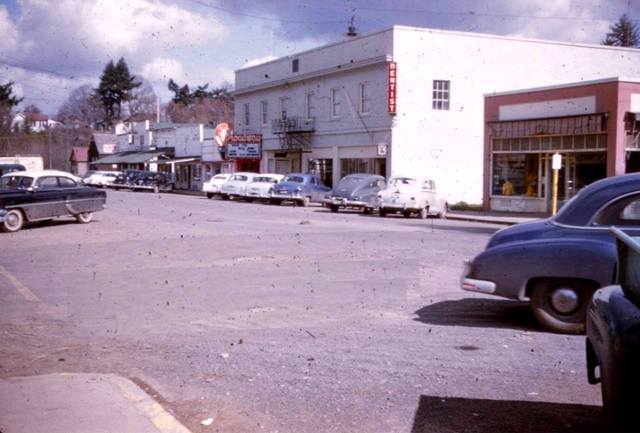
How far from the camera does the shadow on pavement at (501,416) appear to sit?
507 cm

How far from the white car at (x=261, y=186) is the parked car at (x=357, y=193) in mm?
7639

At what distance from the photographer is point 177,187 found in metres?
66.2

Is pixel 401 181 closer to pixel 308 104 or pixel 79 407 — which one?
pixel 308 104

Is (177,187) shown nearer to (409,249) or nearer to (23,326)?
(409,249)

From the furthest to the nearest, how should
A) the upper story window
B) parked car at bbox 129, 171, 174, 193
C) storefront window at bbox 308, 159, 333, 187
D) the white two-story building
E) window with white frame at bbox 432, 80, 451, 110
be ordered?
parked car at bbox 129, 171, 174, 193
the upper story window
storefront window at bbox 308, 159, 333, 187
window with white frame at bbox 432, 80, 451, 110
the white two-story building

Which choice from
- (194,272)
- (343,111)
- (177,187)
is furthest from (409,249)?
(177,187)

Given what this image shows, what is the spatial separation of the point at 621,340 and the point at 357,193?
28.4m

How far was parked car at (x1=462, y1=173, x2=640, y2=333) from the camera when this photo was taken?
7645 mm

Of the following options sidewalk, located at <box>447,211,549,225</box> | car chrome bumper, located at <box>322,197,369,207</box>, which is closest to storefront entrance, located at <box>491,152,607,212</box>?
sidewalk, located at <box>447,211,549,225</box>

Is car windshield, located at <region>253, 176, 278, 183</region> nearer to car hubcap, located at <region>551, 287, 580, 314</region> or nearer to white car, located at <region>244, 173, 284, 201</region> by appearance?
white car, located at <region>244, 173, 284, 201</region>

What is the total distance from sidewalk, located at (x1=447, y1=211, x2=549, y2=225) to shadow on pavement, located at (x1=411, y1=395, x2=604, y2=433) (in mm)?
22481

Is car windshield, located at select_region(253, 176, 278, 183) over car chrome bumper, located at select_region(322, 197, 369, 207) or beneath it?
over

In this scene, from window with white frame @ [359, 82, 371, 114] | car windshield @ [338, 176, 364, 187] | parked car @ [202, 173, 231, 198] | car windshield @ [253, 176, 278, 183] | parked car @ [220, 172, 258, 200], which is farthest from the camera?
parked car @ [202, 173, 231, 198]

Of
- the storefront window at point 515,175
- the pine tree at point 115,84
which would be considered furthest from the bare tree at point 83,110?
the storefront window at point 515,175
